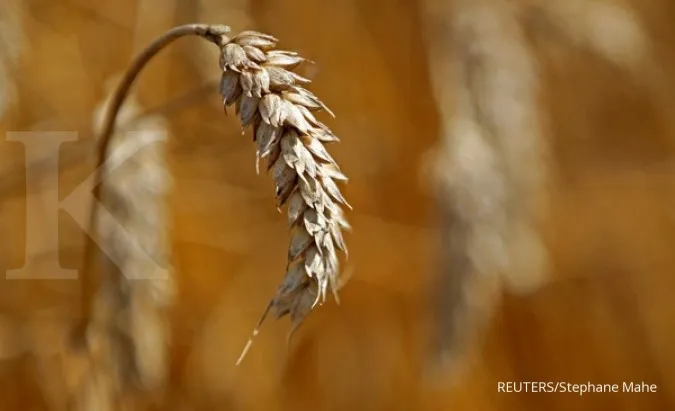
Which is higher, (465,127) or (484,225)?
(465,127)

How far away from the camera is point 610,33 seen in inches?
45.8

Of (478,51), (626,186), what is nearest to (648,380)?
(626,186)

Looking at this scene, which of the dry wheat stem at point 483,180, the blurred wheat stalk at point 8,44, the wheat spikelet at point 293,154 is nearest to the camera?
the wheat spikelet at point 293,154

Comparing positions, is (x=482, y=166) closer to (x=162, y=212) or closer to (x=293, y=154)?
(x=162, y=212)

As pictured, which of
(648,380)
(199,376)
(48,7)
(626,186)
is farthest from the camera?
(626,186)

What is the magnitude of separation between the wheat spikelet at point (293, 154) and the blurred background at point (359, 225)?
419mm

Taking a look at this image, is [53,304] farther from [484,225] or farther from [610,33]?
[610,33]

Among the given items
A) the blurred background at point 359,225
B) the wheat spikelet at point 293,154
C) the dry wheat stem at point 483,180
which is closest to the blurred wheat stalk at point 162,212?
the wheat spikelet at point 293,154

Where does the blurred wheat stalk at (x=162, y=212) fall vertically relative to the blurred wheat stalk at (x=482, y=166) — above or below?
below

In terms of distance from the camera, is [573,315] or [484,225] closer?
[484,225]

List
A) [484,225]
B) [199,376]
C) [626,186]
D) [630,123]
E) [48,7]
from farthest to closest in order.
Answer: [630,123] → [626,186] → [48,7] → [199,376] → [484,225]

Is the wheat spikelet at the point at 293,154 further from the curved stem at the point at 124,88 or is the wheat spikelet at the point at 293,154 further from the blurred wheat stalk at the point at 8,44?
the blurred wheat stalk at the point at 8,44

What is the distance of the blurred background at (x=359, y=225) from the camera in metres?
1.07

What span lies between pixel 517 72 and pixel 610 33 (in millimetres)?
242
